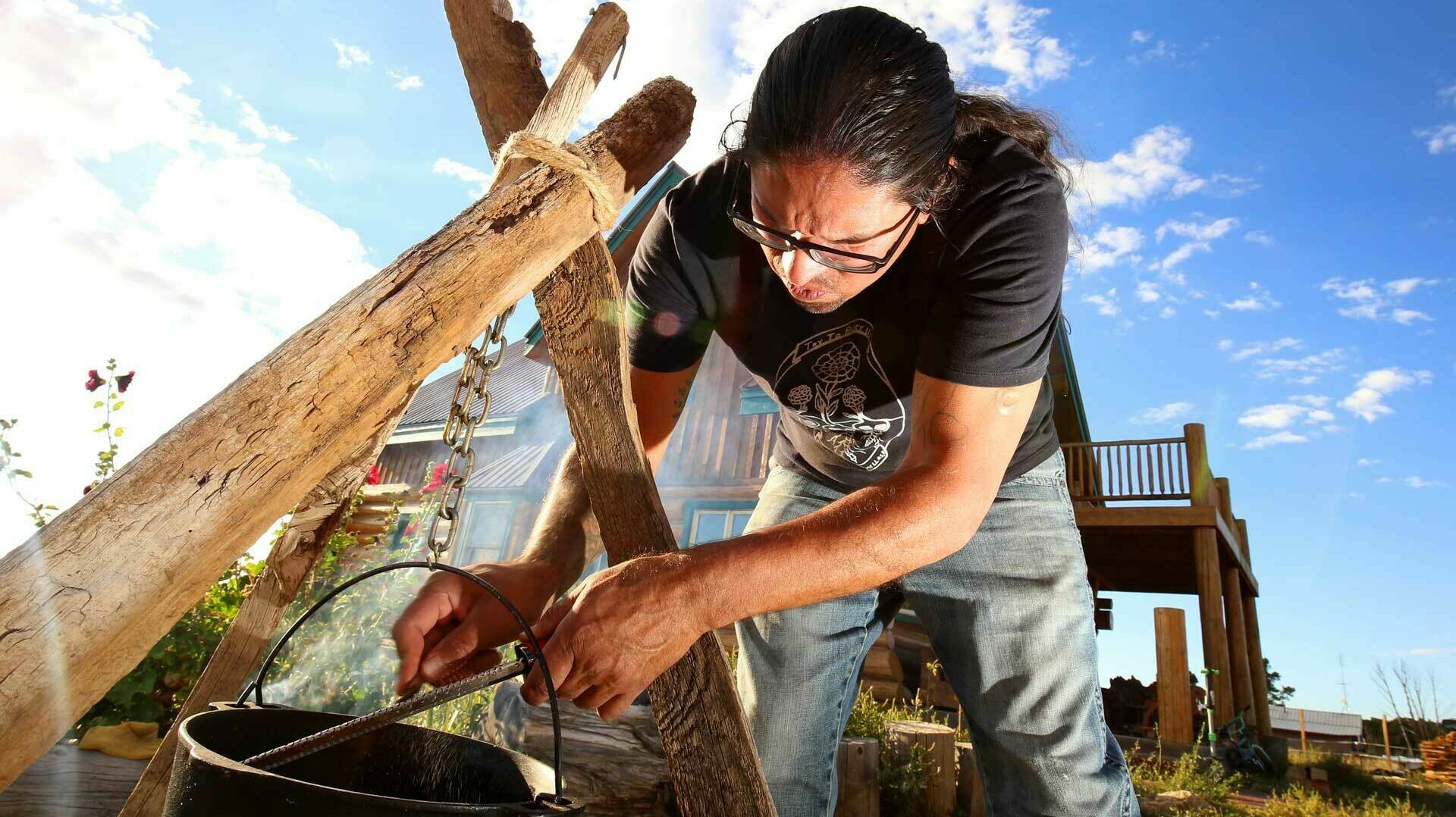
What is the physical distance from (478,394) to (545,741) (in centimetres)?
312

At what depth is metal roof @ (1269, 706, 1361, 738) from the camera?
979 inches

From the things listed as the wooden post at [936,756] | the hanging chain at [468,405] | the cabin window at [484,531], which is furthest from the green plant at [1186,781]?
the cabin window at [484,531]

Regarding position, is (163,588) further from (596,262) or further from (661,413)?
(661,413)

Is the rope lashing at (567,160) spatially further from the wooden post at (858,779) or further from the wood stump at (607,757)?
the wooden post at (858,779)

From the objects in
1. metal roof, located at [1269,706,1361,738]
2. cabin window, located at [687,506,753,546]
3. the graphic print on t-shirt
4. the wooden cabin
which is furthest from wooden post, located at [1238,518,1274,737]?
metal roof, located at [1269,706,1361,738]

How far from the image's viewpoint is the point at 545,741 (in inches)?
159

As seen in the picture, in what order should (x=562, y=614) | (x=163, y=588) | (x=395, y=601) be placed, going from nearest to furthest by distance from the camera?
1. (x=163, y=588)
2. (x=562, y=614)
3. (x=395, y=601)

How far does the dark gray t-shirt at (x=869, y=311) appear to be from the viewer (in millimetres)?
1657

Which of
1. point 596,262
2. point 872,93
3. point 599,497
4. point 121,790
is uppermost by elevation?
point 872,93

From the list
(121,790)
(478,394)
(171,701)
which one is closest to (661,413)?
(478,394)

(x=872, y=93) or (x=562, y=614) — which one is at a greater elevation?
(x=872, y=93)

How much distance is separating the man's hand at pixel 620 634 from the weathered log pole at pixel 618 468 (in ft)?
0.78

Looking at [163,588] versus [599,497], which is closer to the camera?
[163,588]

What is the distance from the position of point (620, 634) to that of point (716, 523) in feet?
26.7
